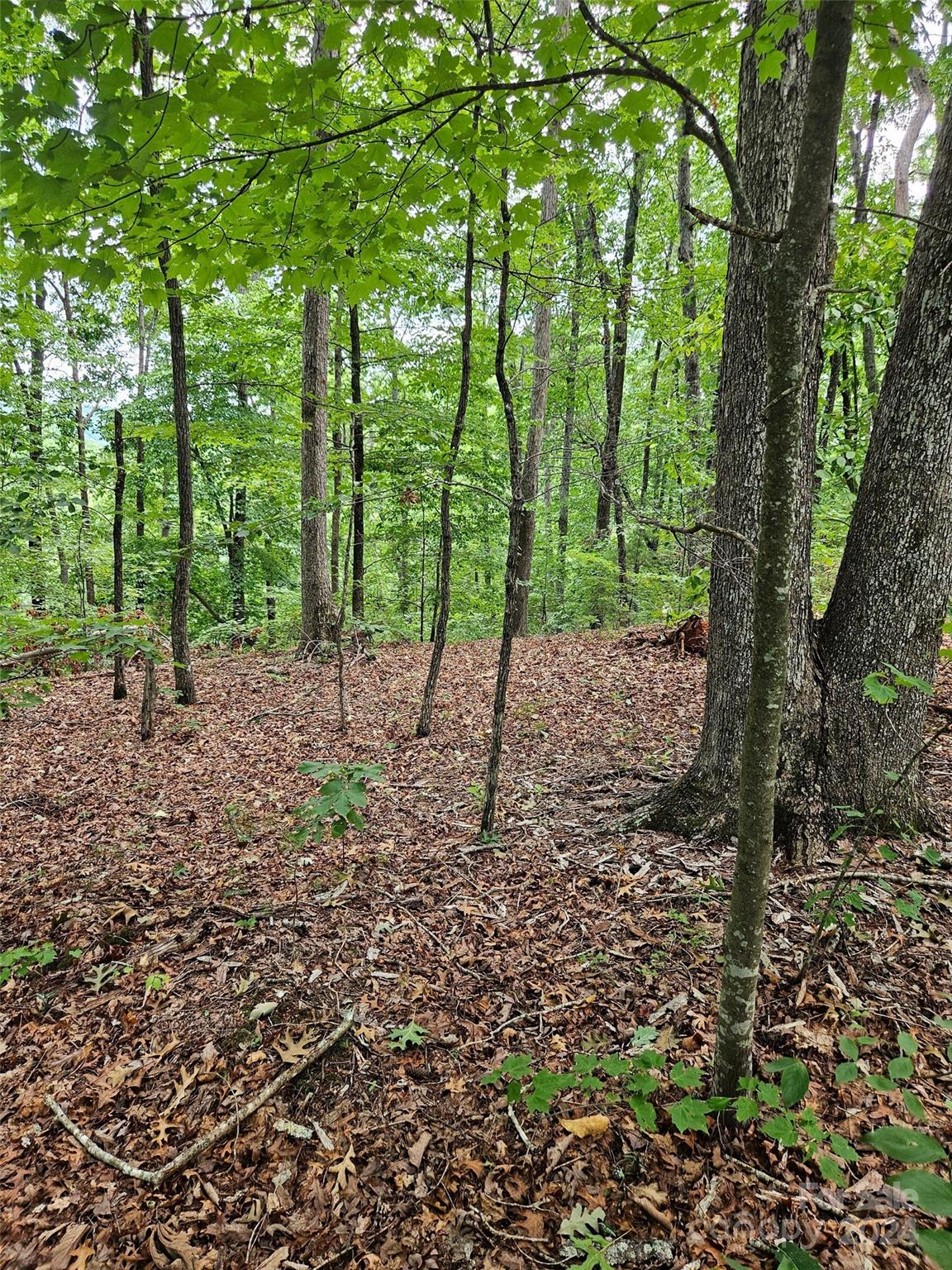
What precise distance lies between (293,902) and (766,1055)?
2.76 m

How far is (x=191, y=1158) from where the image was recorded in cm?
227

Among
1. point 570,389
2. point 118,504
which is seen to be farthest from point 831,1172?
point 570,389

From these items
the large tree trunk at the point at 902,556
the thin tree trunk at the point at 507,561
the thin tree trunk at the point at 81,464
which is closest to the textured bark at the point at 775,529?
the large tree trunk at the point at 902,556

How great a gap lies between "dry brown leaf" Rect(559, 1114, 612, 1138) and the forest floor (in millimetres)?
18

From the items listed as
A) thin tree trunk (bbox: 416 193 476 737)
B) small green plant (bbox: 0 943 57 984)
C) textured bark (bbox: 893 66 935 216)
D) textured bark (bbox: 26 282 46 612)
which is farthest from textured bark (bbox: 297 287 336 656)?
textured bark (bbox: 893 66 935 216)

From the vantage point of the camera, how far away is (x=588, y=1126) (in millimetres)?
2139

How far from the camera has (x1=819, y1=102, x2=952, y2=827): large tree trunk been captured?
3.07 m

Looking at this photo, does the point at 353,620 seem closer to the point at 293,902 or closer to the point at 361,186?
the point at 293,902

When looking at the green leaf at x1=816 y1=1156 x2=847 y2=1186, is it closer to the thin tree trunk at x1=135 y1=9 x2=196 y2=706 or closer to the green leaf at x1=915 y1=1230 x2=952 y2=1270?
the green leaf at x1=915 y1=1230 x2=952 y2=1270

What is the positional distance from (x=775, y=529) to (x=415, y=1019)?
2737mm

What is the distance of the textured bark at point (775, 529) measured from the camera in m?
1.48

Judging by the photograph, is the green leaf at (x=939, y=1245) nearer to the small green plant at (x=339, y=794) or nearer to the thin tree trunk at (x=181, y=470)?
the small green plant at (x=339, y=794)

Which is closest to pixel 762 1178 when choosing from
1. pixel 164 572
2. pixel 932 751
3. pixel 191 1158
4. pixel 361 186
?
pixel 191 1158

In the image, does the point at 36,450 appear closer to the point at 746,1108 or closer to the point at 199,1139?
the point at 199,1139
